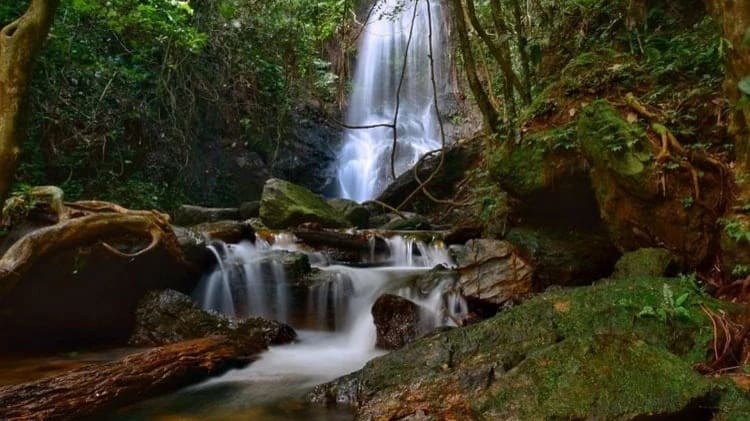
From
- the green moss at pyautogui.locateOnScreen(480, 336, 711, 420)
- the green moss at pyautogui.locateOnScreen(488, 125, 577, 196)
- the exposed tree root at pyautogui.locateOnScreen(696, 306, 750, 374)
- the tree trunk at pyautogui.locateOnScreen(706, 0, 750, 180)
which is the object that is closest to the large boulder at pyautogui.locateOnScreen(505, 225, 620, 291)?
the green moss at pyautogui.locateOnScreen(488, 125, 577, 196)

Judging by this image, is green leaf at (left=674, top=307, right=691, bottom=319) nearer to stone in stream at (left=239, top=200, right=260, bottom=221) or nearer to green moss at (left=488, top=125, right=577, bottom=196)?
green moss at (left=488, top=125, right=577, bottom=196)

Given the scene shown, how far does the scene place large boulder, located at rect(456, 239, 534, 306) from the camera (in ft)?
19.1

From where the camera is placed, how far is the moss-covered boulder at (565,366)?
2746 mm

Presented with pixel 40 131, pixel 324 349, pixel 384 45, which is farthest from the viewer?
pixel 384 45

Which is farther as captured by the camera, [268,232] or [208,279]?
[268,232]

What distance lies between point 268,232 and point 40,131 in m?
3.68

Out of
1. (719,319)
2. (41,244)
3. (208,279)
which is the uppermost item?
(41,244)

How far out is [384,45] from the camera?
835 inches

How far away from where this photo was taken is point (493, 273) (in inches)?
235

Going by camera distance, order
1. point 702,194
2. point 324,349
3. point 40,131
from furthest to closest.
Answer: point 40,131, point 324,349, point 702,194

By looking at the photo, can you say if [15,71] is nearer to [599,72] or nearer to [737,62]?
[737,62]

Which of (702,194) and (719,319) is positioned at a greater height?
(702,194)

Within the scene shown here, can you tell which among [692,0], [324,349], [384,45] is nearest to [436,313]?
[324,349]

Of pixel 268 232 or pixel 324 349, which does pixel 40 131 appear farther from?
pixel 324 349
